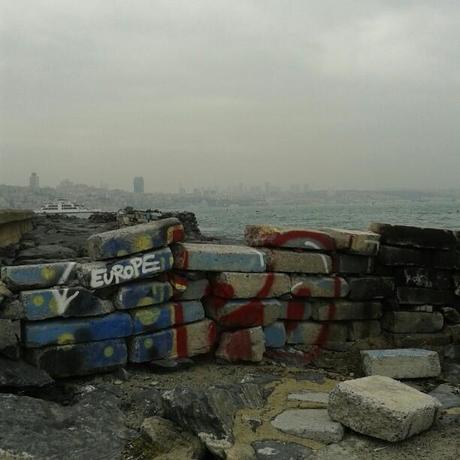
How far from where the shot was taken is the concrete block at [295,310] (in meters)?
6.18

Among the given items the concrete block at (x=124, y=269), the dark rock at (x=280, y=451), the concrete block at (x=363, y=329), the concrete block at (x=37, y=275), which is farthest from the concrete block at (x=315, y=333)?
the concrete block at (x=37, y=275)

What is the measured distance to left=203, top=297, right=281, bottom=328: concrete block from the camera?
5.85m

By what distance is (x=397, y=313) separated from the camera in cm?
659

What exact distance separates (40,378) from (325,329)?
3.21m

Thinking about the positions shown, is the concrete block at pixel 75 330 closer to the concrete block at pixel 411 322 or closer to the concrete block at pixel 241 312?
the concrete block at pixel 241 312

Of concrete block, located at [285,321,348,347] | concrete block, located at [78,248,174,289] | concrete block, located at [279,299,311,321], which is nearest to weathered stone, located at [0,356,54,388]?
concrete block, located at [78,248,174,289]

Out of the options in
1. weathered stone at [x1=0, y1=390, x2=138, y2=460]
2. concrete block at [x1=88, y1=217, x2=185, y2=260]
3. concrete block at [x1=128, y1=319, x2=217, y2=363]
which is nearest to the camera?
weathered stone at [x1=0, y1=390, x2=138, y2=460]

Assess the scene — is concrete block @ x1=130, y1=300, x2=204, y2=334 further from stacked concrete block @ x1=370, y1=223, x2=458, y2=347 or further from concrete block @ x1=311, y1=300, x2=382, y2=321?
stacked concrete block @ x1=370, y1=223, x2=458, y2=347

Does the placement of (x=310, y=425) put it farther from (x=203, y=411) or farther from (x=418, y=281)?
(x=418, y=281)

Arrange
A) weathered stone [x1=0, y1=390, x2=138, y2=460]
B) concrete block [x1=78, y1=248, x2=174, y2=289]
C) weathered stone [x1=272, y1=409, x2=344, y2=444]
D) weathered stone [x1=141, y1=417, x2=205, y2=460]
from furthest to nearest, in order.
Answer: concrete block [x1=78, y1=248, x2=174, y2=289] → weathered stone [x1=272, y1=409, x2=344, y2=444] → weathered stone [x1=141, y1=417, x2=205, y2=460] → weathered stone [x1=0, y1=390, x2=138, y2=460]

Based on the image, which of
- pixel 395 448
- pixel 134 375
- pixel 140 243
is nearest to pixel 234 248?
pixel 140 243

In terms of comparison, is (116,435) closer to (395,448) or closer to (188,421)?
(188,421)

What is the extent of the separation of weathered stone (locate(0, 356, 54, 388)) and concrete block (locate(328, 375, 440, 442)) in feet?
7.70

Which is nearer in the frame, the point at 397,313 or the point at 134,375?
the point at 134,375
